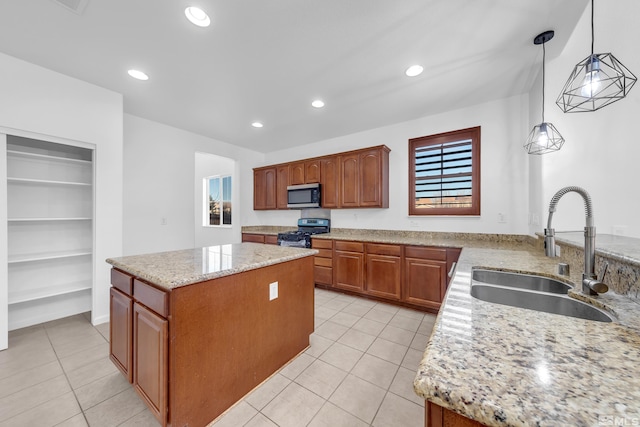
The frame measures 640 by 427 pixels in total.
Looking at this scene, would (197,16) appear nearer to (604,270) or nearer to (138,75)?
(138,75)

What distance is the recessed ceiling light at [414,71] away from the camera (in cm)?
229

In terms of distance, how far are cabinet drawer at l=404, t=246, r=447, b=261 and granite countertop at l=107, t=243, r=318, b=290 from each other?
1.54 metres

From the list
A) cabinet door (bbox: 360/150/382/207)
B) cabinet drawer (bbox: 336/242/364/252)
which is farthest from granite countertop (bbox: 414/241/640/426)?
cabinet door (bbox: 360/150/382/207)

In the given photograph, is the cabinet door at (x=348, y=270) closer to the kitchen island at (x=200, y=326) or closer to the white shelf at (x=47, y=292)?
the kitchen island at (x=200, y=326)

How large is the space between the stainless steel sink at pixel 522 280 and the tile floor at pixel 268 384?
927mm

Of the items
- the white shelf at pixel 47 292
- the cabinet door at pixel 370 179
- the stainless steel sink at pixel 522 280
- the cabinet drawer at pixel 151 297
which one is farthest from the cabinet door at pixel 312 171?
the white shelf at pixel 47 292

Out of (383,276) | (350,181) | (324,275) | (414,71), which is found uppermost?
(414,71)

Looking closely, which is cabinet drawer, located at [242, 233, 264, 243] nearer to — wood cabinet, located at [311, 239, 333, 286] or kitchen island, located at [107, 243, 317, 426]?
wood cabinet, located at [311, 239, 333, 286]

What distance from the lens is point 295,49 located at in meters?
2.05

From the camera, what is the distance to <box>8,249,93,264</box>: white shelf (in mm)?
2343

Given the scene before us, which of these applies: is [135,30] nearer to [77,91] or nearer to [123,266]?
[77,91]

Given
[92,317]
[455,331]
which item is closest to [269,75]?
[455,331]

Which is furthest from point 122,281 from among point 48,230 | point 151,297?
point 48,230

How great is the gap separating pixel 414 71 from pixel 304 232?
2.86 m
